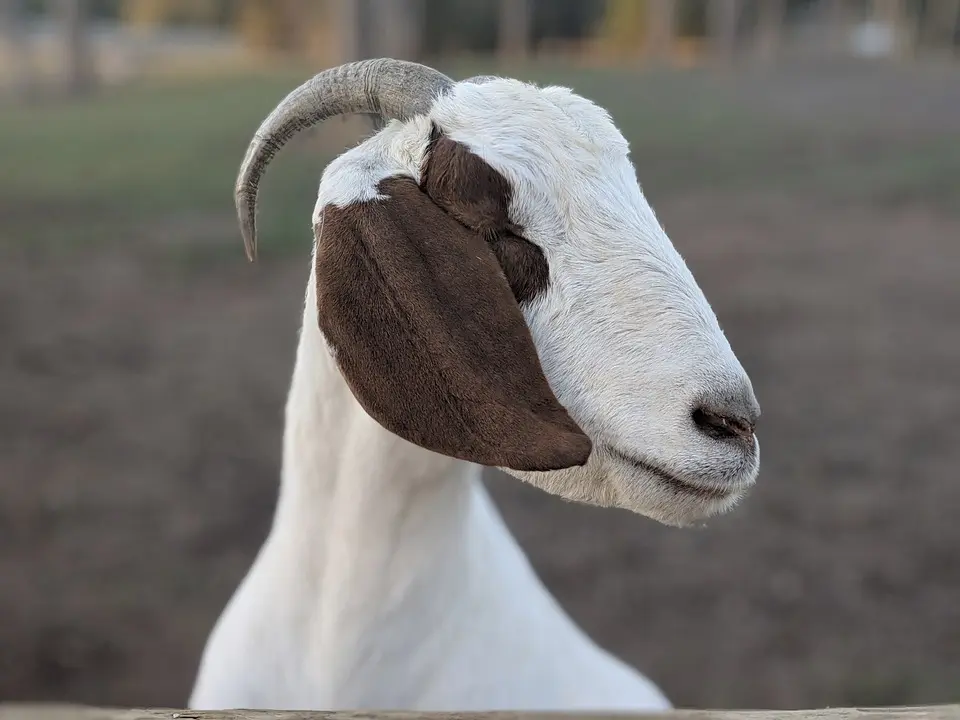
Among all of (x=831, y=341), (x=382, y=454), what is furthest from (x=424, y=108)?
(x=831, y=341)

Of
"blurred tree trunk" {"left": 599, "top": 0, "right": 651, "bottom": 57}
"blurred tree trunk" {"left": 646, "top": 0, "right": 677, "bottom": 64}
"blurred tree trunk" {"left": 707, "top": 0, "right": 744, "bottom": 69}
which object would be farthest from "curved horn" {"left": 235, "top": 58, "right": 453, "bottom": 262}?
"blurred tree trunk" {"left": 599, "top": 0, "right": 651, "bottom": 57}

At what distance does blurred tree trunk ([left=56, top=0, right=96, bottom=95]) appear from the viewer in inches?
386

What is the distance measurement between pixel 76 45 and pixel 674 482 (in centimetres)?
1069

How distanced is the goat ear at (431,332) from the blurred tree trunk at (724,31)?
43.3 ft

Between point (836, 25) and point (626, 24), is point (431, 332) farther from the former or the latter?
point (836, 25)

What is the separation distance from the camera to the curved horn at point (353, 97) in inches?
51.6

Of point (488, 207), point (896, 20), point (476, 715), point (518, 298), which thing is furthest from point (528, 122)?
point (896, 20)

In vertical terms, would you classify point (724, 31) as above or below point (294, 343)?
above

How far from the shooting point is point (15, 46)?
9.73m

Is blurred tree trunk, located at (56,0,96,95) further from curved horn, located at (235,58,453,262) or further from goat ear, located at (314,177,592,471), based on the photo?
goat ear, located at (314,177,592,471)

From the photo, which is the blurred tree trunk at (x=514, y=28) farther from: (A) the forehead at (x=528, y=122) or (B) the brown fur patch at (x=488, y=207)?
(B) the brown fur patch at (x=488, y=207)

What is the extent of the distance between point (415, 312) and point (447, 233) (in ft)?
0.39

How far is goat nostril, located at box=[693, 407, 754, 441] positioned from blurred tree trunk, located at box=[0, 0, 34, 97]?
10.5 m

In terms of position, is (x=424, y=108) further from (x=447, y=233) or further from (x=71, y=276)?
(x=71, y=276)
